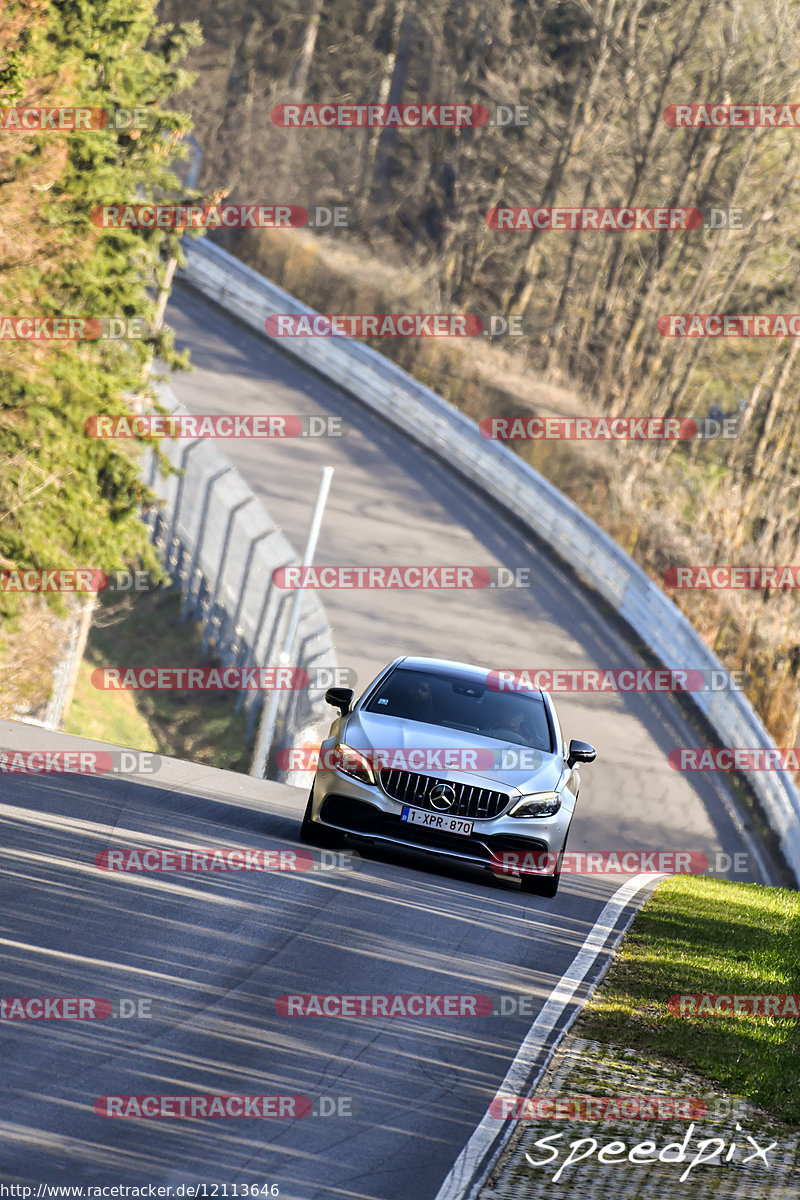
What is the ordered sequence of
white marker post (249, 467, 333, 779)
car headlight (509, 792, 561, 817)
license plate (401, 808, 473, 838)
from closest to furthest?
license plate (401, 808, 473, 838), car headlight (509, 792, 561, 817), white marker post (249, 467, 333, 779)

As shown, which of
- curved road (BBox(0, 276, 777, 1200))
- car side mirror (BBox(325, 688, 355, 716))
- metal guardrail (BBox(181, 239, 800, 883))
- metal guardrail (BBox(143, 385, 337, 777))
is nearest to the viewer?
curved road (BBox(0, 276, 777, 1200))

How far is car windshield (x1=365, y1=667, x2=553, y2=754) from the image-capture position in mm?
12031

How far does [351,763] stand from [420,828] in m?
0.75

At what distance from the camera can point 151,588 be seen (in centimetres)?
3888

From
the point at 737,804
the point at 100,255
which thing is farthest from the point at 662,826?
the point at 100,255

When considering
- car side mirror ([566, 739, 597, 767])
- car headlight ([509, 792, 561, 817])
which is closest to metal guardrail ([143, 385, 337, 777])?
car side mirror ([566, 739, 597, 767])

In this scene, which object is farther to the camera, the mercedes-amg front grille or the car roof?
the car roof

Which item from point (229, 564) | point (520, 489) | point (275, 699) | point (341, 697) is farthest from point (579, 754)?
point (520, 489)

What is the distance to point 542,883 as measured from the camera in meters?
11.8

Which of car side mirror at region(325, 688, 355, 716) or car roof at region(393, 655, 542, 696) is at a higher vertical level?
car roof at region(393, 655, 542, 696)

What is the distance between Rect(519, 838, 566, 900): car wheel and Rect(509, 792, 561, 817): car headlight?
0.49 m

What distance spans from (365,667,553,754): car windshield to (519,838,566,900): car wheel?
3.45ft

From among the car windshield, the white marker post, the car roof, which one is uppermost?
the car roof

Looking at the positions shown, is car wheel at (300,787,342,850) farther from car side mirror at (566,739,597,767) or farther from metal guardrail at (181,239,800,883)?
metal guardrail at (181,239,800,883)
